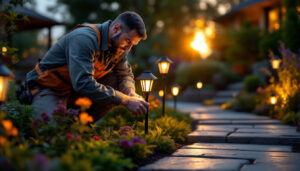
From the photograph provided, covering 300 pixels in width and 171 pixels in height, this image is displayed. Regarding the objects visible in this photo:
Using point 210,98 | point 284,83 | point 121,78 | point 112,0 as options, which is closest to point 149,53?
point 112,0

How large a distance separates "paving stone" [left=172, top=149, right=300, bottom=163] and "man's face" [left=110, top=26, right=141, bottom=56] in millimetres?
1310

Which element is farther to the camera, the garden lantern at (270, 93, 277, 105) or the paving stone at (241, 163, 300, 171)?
the garden lantern at (270, 93, 277, 105)

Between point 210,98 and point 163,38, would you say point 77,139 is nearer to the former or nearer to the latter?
point 210,98

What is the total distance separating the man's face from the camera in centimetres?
321

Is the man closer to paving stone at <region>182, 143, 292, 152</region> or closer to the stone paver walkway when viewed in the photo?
the stone paver walkway

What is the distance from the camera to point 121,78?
3.95m

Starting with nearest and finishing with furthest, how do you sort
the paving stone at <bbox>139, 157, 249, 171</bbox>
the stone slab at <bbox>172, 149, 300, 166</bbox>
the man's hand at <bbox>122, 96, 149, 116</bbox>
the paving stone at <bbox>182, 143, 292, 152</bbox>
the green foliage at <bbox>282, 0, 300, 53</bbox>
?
the paving stone at <bbox>139, 157, 249, 171</bbox>
the man's hand at <bbox>122, 96, 149, 116</bbox>
the stone slab at <bbox>172, 149, 300, 166</bbox>
the paving stone at <bbox>182, 143, 292, 152</bbox>
the green foliage at <bbox>282, 0, 300, 53</bbox>

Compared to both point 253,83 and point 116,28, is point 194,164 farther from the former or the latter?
point 253,83

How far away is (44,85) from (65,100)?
0.30 m

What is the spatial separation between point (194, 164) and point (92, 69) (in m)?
1.35

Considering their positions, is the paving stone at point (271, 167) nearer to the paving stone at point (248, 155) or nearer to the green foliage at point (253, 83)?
the paving stone at point (248, 155)

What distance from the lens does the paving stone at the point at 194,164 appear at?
2691 millimetres

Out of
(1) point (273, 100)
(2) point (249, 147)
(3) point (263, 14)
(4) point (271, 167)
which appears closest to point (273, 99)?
(1) point (273, 100)

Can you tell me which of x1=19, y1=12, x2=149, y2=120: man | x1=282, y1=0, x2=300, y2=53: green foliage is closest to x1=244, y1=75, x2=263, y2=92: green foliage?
x1=282, y1=0, x2=300, y2=53: green foliage
